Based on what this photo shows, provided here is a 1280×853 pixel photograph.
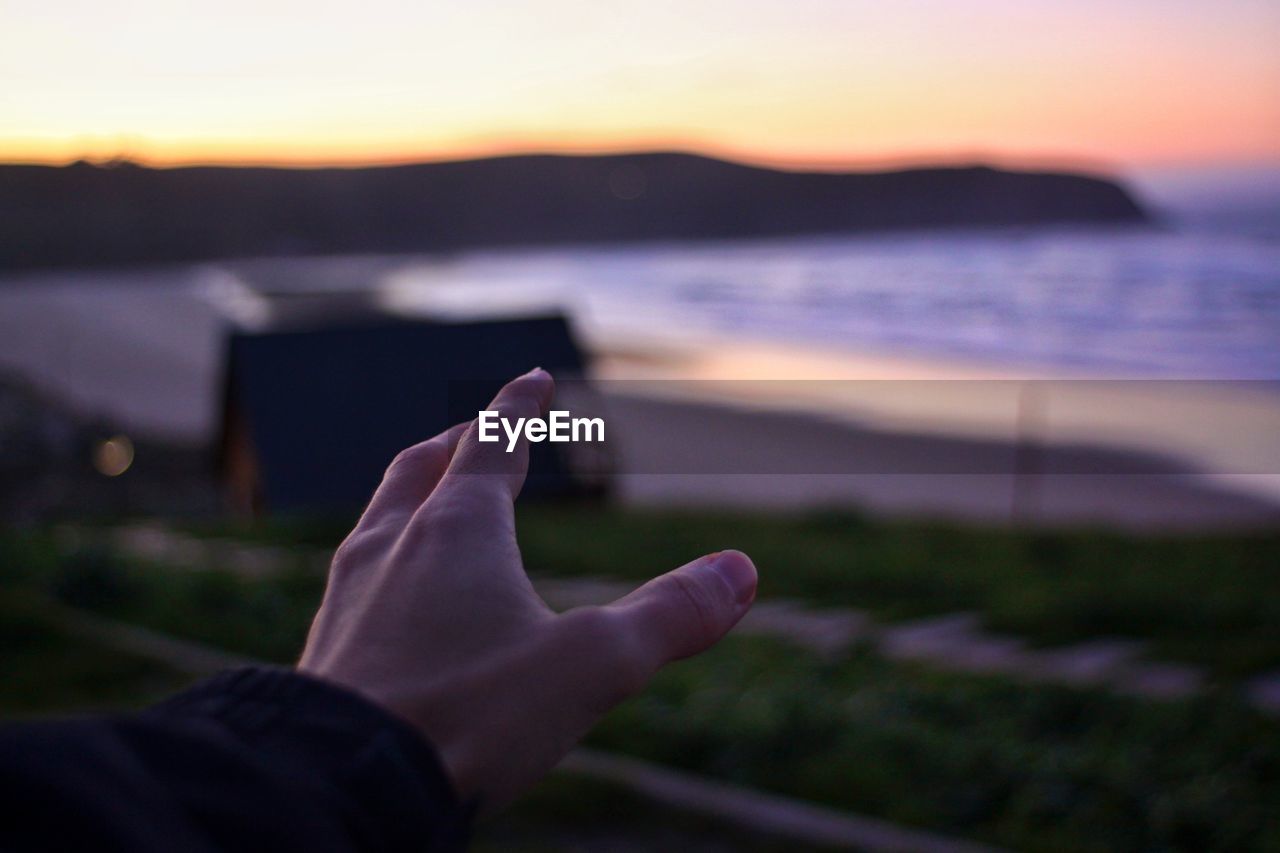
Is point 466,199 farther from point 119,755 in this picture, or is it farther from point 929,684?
point 119,755

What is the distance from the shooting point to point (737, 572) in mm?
979

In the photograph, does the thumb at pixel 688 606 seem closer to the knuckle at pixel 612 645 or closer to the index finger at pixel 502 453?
the knuckle at pixel 612 645

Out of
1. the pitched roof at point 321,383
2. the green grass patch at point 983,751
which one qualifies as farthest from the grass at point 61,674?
the green grass patch at point 983,751

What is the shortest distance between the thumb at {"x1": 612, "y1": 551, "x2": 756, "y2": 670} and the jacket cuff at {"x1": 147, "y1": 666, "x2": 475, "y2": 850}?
20 centimetres

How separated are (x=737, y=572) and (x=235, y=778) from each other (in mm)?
458

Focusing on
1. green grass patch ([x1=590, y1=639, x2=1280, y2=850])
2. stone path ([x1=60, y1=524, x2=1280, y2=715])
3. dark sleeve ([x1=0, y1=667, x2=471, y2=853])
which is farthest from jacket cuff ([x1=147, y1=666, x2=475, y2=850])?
stone path ([x1=60, y1=524, x2=1280, y2=715])

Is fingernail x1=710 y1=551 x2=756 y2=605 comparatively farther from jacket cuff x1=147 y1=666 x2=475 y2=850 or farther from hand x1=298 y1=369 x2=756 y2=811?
jacket cuff x1=147 y1=666 x2=475 y2=850

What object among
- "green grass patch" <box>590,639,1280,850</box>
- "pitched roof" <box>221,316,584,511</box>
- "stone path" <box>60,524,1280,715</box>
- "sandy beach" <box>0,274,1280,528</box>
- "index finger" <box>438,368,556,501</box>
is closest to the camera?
"index finger" <box>438,368,556,501</box>

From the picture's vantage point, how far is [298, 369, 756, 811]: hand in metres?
0.79

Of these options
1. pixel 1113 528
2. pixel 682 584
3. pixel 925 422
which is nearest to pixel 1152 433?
pixel 1113 528

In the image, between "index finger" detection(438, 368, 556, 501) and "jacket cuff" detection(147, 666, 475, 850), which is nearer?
"jacket cuff" detection(147, 666, 475, 850)

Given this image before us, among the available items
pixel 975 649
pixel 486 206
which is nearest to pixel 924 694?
pixel 975 649

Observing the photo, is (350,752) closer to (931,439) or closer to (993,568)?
(993,568)

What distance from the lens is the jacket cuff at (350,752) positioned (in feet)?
2.25
